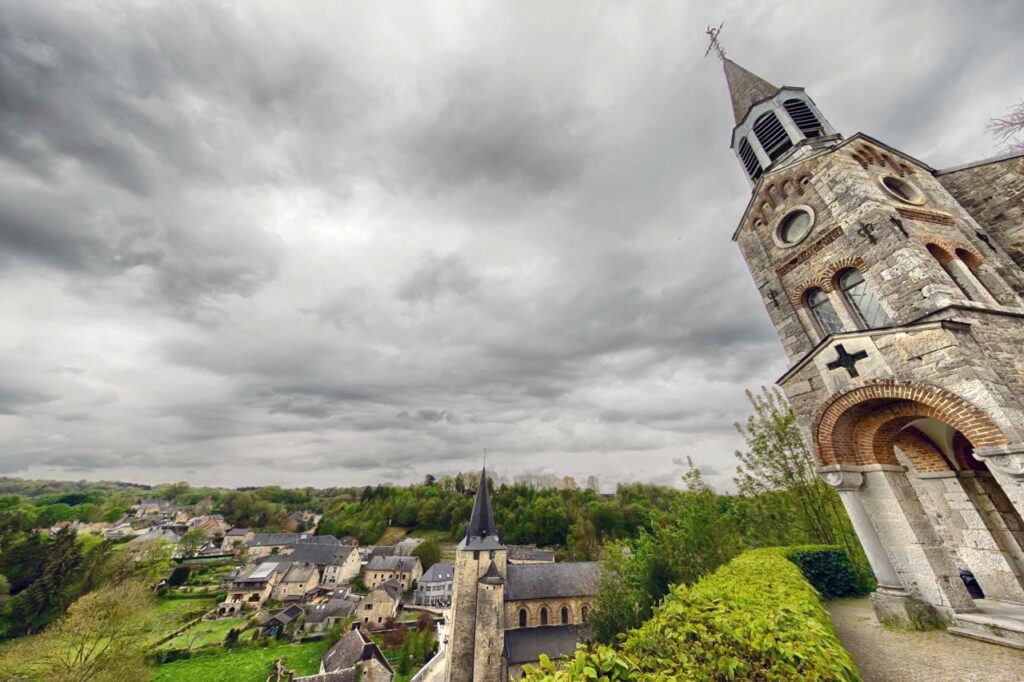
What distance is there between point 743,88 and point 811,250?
1027 centimetres

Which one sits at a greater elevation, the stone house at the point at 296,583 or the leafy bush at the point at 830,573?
the leafy bush at the point at 830,573

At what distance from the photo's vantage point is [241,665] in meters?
37.4

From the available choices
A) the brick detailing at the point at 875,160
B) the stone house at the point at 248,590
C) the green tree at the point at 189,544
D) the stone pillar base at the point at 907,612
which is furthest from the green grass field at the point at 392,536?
the brick detailing at the point at 875,160

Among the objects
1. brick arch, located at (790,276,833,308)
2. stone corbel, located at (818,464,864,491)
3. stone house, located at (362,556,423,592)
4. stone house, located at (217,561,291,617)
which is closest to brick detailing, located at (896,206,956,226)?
brick arch, located at (790,276,833,308)

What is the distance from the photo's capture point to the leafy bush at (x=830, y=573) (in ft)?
38.2

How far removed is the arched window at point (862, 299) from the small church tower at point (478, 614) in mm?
26747

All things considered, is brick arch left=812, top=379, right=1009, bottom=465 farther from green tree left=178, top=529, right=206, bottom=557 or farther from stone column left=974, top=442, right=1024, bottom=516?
green tree left=178, top=529, right=206, bottom=557

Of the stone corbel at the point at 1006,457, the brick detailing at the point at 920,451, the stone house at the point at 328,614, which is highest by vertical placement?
the brick detailing at the point at 920,451

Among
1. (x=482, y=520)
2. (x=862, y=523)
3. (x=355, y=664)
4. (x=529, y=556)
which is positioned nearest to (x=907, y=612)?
(x=862, y=523)

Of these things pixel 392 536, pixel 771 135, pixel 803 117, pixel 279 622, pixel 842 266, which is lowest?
pixel 279 622

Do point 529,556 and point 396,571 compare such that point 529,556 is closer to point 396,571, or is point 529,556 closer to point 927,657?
point 396,571

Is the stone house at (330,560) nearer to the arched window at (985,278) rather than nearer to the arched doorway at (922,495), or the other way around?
the arched doorway at (922,495)

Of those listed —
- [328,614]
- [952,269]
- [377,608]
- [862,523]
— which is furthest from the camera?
[377,608]

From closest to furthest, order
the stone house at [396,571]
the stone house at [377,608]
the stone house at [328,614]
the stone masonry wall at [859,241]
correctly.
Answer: the stone masonry wall at [859,241] < the stone house at [328,614] < the stone house at [377,608] < the stone house at [396,571]
